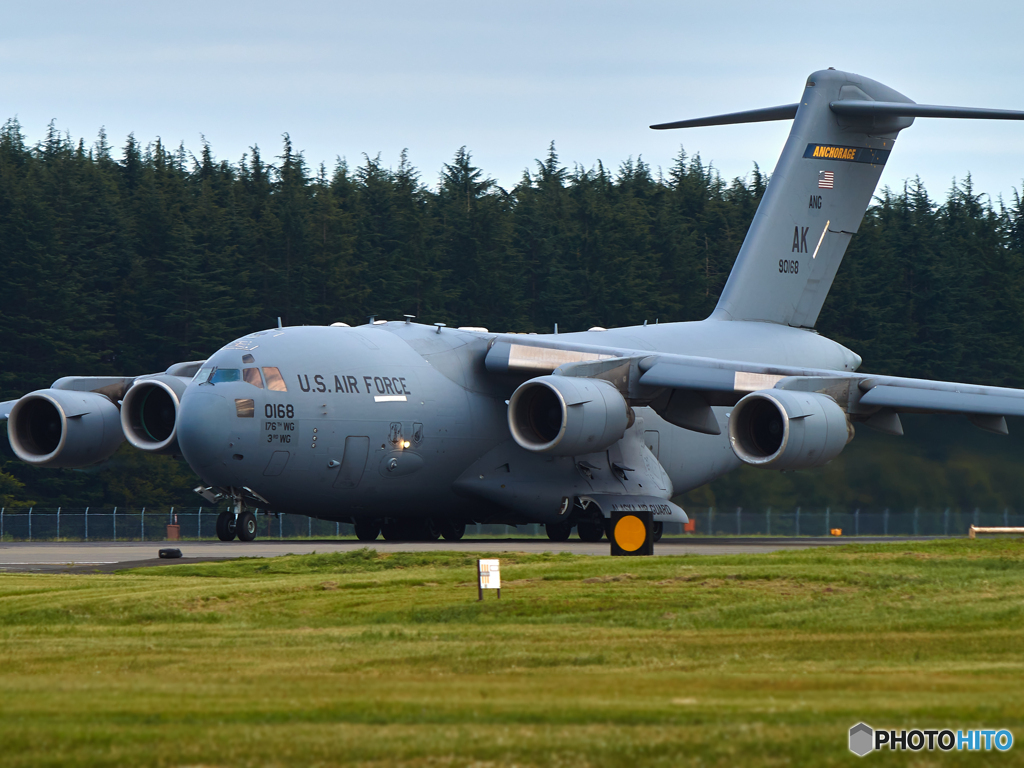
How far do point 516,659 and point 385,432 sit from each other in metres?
14.5

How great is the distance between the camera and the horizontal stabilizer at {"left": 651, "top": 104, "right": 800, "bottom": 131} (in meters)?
34.6

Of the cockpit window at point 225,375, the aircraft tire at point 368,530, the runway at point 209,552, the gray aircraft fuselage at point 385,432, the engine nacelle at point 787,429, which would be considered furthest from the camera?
the aircraft tire at point 368,530

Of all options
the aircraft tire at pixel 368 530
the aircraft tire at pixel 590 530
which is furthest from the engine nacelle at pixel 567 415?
the aircraft tire at pixel 368 530

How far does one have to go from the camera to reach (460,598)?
1631 centimetres

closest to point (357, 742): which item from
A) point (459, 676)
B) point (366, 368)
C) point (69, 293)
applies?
point (459, 676)

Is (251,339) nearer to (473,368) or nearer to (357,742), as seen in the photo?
(473,368)

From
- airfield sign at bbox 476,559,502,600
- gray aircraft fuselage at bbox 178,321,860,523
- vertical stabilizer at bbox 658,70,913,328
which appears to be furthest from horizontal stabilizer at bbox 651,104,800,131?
airfield sign at bbox 476,559,502,600

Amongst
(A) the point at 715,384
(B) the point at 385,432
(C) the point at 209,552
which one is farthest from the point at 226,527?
(A) the point at 715,384

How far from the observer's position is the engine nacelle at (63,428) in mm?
28625

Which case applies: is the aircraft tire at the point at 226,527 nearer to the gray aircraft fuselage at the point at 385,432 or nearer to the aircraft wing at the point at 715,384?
the gray aircraft fuselage at the point at 385,432

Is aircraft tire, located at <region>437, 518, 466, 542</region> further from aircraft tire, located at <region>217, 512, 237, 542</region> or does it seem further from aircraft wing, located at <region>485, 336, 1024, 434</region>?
aircraft tire, located at <region>217, 512, 237, 542</region>

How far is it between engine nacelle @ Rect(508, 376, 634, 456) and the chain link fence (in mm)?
4886

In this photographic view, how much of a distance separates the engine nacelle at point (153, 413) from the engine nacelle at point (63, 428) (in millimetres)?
714

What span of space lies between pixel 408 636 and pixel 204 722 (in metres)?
5.06
